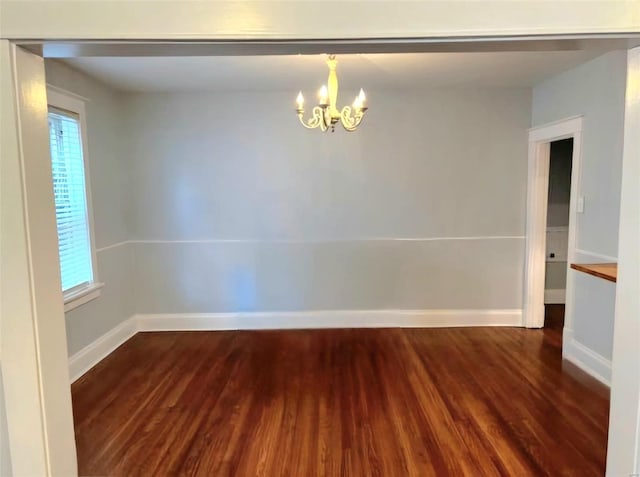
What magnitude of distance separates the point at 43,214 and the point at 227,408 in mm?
1816

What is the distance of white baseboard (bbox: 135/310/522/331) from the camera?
4195 millimetres

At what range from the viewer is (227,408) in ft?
8.79

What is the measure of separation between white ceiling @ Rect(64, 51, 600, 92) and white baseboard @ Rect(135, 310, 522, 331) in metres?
2.22

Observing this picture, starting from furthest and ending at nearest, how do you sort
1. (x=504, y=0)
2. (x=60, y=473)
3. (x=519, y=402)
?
(x=519, y=402), (x=60, y=473), (x=504, y=0)

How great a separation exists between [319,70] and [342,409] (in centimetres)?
250

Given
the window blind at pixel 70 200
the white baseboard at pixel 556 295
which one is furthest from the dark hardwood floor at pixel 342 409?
the white baseboard at pixel 556 295

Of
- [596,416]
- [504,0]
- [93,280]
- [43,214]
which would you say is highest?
[504,0]

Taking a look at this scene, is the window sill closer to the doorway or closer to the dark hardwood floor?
the dark hardwood floor

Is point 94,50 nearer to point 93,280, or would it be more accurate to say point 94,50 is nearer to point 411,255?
point 93,280

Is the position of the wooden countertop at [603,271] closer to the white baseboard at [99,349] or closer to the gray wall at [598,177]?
the gray wall at [598,177]

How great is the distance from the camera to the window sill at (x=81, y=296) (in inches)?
119

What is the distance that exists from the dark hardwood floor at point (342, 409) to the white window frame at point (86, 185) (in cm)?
61

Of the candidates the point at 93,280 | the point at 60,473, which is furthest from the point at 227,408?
the point at 93,280

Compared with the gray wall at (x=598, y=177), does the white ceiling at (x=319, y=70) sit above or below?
above
